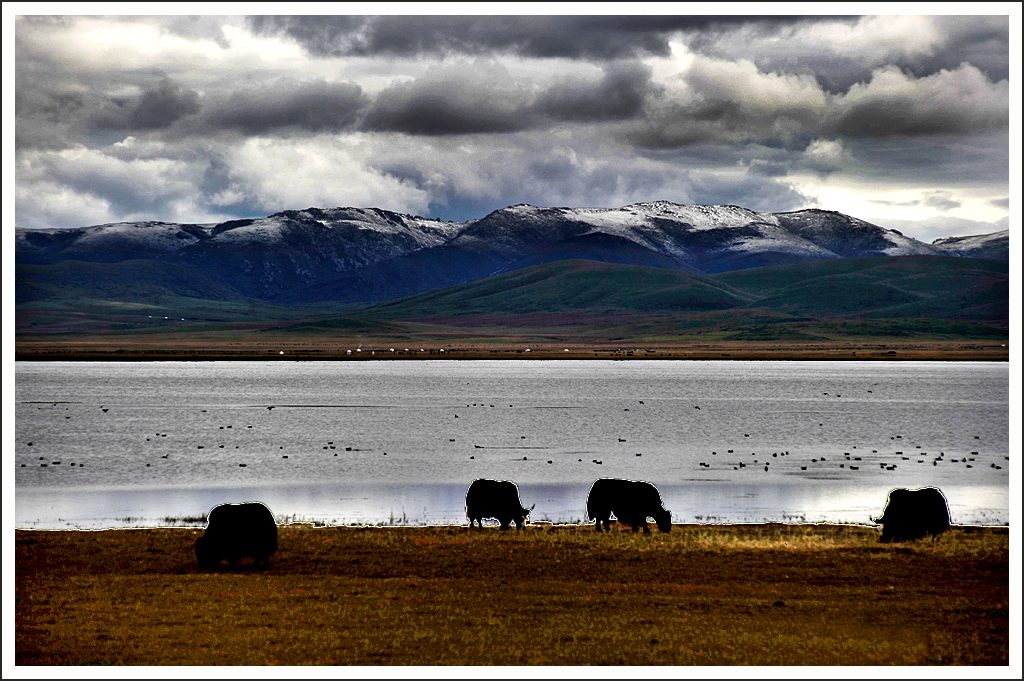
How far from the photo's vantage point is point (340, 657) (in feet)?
47.4

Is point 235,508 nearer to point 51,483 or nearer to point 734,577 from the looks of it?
point 734,577

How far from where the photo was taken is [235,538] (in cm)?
2094

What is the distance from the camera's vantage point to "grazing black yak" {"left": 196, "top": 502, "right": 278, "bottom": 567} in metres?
21.0

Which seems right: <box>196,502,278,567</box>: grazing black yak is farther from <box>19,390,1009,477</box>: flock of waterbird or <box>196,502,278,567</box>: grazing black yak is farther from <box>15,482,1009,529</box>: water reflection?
<box>19,390,1009,477</box>: flock of waterbird

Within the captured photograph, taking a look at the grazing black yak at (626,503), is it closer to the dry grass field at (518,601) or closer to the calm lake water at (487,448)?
the dry grass field at (518,601)

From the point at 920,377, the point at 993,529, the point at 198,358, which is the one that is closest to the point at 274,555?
the point at 993,529

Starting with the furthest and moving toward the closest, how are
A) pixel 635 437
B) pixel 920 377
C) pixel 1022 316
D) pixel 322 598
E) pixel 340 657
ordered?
pixel 920 377 < pixel 635 437 < pixel 322 598 < pixel 340 657 < pixel 1022 316

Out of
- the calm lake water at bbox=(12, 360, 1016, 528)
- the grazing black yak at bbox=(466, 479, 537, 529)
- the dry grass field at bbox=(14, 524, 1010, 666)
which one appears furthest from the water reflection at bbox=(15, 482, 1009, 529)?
the dry grass field at bbox=(14, 524, 1010, 666)

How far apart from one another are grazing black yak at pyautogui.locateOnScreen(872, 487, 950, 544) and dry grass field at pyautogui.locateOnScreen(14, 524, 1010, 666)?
491 millimetres

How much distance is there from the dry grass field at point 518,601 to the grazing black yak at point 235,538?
1.20ft

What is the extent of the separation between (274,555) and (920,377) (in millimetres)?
128002

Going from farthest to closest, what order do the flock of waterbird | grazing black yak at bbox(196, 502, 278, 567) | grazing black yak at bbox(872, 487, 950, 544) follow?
the flock of waterbird
grazing black yak at bbox(872, 487, 950, 544)
grazing black yak at bbox(196, 502, 278, 567)

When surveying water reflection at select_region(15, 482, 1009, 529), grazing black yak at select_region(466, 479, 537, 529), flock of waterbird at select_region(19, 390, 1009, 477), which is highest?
grazing black yak at select_region(466, 479, 537, 529)

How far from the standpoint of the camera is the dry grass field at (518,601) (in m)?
14.6
